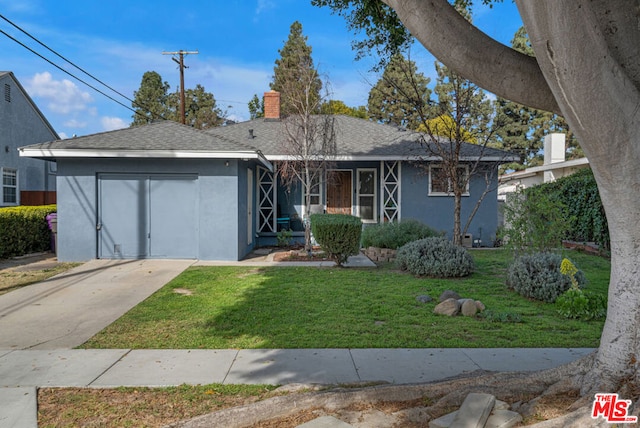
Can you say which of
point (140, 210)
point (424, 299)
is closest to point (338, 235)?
point (424, 299)

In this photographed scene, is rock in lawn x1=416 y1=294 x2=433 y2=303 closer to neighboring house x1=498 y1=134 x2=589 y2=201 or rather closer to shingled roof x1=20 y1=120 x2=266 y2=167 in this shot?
shingled roof x1=20 y1=120 x2=266 y2=167

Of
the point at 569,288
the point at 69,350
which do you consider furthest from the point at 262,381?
the point at 569,288

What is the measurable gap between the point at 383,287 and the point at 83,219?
26.6 feet

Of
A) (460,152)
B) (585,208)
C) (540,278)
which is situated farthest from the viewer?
(460,152)

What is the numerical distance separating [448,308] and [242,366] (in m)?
3.45

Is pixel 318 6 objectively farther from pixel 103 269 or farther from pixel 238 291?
pixel 103 269

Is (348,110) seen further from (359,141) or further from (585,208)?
(585,208)

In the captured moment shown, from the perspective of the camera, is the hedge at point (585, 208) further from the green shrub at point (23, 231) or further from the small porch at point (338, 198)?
the green shrub at point (23, 231)

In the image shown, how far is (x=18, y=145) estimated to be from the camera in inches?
811

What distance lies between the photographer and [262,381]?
4227 mm

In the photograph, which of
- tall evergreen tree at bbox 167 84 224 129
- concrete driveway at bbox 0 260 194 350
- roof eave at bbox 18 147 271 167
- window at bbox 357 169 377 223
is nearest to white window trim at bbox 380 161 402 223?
window at bbox 357 169 377 223

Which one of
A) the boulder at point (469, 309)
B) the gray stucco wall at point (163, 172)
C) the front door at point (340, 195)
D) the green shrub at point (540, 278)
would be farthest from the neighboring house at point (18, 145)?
the green shrub at point (540, 278)

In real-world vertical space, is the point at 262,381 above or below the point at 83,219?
below

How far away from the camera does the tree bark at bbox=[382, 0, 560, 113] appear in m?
3.34
